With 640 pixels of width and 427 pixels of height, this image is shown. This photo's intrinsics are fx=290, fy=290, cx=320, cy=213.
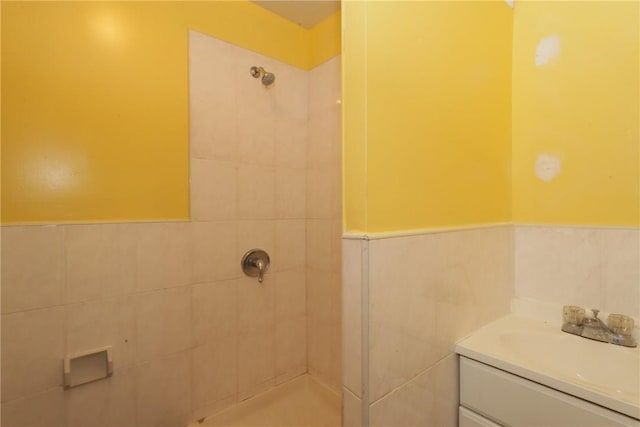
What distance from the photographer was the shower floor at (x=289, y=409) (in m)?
1.37

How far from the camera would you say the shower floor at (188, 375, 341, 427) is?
1.37 meters

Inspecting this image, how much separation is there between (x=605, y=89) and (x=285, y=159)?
1.34m

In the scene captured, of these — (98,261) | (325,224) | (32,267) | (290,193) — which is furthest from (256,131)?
(32,267)

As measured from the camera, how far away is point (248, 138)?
4.71 ft

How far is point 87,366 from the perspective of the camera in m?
1.04

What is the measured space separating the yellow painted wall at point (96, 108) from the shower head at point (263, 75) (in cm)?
20

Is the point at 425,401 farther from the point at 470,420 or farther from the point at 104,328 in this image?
the point at 104,328

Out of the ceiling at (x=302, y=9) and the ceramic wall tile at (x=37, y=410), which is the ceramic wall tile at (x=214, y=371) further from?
the ceiling at (x=302, y=9)

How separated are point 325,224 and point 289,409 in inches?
38.5

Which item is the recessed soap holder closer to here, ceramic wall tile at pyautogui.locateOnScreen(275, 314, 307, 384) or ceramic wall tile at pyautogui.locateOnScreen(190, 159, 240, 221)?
ceramic wall tile at pyautogui.locateOnScreen(190, 159, 240, 221)

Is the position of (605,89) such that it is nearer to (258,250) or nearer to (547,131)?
(547,131)

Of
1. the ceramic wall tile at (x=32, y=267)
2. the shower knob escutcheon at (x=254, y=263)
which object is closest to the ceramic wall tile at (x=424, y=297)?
the shower knob escutcheon at (x=254, y=263)

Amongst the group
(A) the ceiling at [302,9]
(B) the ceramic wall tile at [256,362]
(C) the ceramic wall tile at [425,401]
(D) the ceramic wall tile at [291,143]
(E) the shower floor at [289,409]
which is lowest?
(E) the shower floor at [289,409]

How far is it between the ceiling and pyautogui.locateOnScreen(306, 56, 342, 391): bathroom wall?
0.25 meters
